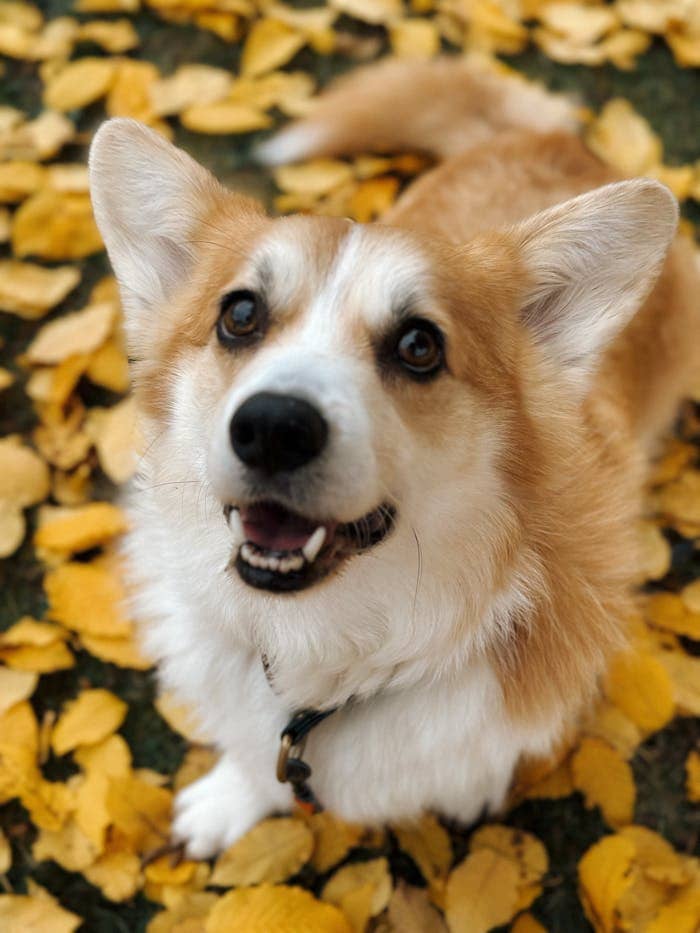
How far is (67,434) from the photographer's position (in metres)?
3.47

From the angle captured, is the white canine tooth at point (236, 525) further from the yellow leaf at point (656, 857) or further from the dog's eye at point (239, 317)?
the yellow leaf at point (656, 857)

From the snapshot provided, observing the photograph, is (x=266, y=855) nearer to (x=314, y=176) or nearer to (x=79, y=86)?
(x=314, y=176)

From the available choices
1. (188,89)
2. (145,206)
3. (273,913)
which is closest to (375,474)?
(145,206)

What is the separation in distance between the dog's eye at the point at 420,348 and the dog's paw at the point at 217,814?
1.51 metres

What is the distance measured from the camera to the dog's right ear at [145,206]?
221 centimetres

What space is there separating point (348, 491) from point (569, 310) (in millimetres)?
849

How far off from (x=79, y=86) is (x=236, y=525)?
10.6 feet

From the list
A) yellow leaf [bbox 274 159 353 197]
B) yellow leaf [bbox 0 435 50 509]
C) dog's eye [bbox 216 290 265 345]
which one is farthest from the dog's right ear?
yellow leaf [bbox 274 159 353 197]

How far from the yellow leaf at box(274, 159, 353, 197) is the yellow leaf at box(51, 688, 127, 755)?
2.49 m

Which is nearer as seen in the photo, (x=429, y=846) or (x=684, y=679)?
(x=429, y=846)

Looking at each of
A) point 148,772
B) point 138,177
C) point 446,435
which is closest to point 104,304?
point 138,177

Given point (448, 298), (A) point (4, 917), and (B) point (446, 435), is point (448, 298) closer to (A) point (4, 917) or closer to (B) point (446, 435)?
(B) point (446, 435)

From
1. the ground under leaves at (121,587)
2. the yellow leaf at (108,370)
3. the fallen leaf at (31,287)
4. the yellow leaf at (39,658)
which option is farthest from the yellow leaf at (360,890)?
the fallen leaf at (31,287)

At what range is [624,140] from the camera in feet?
14.0
